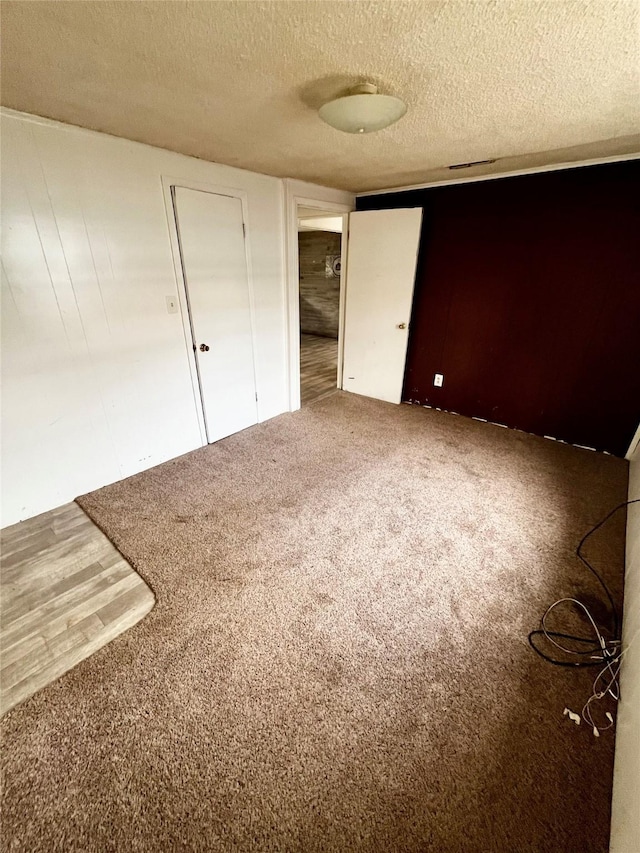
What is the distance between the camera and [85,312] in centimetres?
217

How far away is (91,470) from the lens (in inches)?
95.7

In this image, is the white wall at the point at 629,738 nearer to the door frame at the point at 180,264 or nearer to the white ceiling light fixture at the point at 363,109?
the white ceiling light fixture at the point at 363,109

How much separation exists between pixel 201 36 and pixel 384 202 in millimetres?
3095

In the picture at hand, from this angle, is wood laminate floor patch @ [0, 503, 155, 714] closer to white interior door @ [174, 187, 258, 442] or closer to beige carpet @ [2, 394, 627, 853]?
beige carpet @ [2, 394, 627, 853]

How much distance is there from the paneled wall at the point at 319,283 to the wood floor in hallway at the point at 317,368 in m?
0.32

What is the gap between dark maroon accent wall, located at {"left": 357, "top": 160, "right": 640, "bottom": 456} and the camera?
264cm

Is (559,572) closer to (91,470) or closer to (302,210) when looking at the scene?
(91,470)

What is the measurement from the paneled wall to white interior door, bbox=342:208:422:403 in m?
3.04

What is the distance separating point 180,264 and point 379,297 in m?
2.12

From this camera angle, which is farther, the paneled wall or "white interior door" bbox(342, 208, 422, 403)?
the paneled wall

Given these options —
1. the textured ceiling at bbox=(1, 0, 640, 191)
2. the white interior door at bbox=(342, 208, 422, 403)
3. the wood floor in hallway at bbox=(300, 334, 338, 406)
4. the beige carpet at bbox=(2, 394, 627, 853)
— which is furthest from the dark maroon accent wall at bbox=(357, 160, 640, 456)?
the wood floor in hallway at bbox=(300, 334, 338, 406)

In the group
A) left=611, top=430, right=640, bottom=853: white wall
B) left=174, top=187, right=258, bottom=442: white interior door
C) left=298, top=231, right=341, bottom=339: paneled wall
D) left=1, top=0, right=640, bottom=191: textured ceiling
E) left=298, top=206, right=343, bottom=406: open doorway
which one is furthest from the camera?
left=298, top=231, right=341, bottom=339: paneled wall

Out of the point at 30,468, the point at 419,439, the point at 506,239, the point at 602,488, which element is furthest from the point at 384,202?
the point at 30,468

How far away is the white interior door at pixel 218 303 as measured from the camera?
8.41 feet
